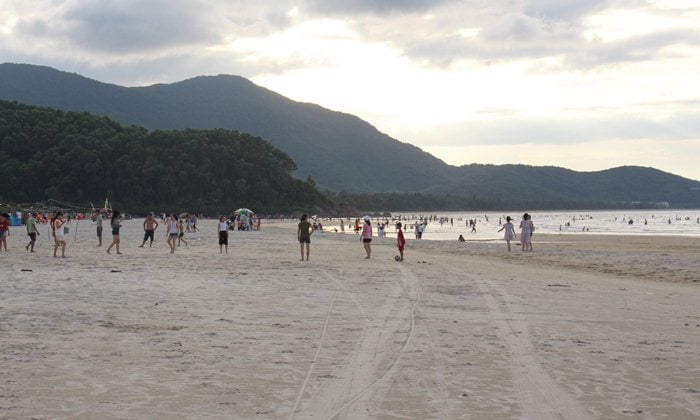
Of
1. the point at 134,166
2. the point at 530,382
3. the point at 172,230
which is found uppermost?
the point at 134,166

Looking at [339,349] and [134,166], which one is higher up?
[134,166]

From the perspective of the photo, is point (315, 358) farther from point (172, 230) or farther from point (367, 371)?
point (172, 230)

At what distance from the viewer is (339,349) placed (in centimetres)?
818

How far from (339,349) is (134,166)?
4510 inches

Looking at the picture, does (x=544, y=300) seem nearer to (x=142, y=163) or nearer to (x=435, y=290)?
(x=435, y=290)

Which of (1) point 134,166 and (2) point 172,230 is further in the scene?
(1) point 134,166

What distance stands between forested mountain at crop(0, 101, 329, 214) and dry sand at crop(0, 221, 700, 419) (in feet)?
333

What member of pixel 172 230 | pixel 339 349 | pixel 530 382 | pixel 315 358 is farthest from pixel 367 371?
pixel 172 230

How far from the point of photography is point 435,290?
48.9 feet

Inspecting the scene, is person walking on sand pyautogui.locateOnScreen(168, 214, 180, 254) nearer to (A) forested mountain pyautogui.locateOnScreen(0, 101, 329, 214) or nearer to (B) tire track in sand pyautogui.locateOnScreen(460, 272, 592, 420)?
(B) tire track in sand pyautogui.locateOnScreen(460, 272, 592, 420)

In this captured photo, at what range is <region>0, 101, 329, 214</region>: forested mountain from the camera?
10925 centimetres

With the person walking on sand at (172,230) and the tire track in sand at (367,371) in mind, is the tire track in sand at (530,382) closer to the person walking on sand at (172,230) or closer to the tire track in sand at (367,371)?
the tire track in sand at (367,371)

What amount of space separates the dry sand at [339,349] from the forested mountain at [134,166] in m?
101

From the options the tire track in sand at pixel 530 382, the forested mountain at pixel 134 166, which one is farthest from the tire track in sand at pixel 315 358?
the forested mountain at pixel 134 166
